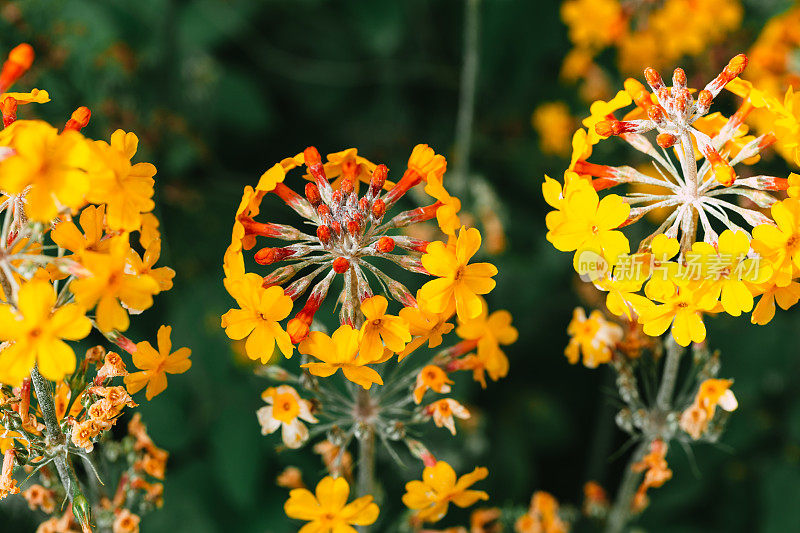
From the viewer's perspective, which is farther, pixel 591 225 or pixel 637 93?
pixel 637 93

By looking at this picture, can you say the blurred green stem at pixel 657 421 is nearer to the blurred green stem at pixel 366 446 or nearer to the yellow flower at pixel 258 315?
the blurred green stem at pixel 366 446

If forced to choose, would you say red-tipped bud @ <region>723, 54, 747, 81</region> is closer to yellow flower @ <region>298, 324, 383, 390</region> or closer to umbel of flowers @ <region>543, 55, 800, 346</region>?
umbel of flowers @ <region>543, 55, 800, 346</region>

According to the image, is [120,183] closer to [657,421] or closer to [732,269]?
[732,269]

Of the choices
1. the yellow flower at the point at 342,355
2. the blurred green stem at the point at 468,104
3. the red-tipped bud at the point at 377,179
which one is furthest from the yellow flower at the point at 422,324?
the blurred green stem at the point at 468,104

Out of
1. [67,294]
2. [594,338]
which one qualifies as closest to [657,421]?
[594,338]

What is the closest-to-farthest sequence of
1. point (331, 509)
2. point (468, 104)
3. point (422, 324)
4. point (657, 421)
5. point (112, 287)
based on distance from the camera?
point (112, 287) < point (422, 324) < point (331, 509) < point (657, 421) < point (468, 104)

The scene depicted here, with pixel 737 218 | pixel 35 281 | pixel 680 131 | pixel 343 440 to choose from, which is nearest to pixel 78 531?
pixel 343 440
